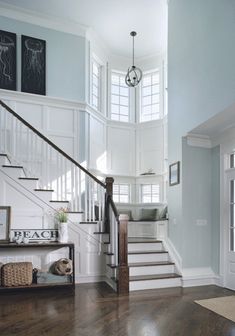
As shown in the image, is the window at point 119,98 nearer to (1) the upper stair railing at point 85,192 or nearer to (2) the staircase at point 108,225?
(1) the upper stair railing at point 85,192

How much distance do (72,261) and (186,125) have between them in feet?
10.4

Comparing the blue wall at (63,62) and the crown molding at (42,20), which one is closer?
the crown molding at (42,20)

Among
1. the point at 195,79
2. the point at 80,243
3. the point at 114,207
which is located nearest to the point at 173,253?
the point at 114,207

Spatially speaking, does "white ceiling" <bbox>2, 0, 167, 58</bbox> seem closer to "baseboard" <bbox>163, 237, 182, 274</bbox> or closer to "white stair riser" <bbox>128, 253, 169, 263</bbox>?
"baseboard" <bbox>163, 237, 182, 274</bbox>

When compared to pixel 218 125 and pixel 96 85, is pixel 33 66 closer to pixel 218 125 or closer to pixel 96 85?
pixel 96 85

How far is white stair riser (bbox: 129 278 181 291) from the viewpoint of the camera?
205 inches

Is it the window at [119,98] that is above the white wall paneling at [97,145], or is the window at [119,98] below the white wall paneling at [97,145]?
above

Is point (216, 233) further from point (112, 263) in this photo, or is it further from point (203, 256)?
point (112, 263)

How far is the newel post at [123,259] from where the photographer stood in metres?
5.04

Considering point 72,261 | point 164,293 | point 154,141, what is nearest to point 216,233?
point 164,293

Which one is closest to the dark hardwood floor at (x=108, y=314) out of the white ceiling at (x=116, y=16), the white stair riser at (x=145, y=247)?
the white stair riser at (x=145, y=247)

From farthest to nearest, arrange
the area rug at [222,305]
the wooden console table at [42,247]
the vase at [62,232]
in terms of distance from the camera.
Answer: the vase at [62,232] < the wooden console table at [42,247] < the area rug at [222,305]

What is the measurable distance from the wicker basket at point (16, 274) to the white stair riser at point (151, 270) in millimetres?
1761

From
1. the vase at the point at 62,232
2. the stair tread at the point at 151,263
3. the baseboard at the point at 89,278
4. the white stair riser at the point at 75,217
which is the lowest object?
the baseboard at the point at 89,278
